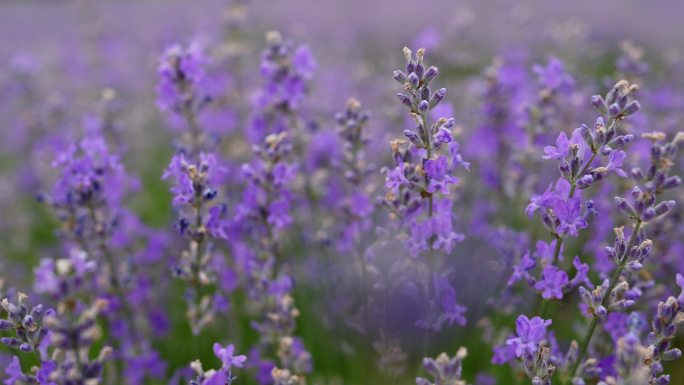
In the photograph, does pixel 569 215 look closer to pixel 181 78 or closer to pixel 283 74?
pixel 283 74

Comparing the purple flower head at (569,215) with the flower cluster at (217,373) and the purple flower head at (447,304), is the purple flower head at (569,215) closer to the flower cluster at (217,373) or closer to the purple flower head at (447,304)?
the purple flower head at (447,304)

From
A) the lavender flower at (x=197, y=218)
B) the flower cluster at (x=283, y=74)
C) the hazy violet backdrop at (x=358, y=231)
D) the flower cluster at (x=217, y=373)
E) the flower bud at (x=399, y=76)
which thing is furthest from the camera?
the flower cluster at (x=283, y=74)

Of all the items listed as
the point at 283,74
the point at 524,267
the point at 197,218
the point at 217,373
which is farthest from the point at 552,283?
the point at 283,74

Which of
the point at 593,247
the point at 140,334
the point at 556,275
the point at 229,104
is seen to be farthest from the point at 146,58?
the point at 556,275

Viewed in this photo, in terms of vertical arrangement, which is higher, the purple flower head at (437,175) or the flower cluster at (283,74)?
the flower cluster at (283,74)

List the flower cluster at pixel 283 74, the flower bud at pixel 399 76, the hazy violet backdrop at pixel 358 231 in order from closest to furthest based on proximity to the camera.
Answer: the hazy violet backdrop at pixel 358 231 < the flower bud at pixel 399 76 < the flower cluster at pixel 283 74

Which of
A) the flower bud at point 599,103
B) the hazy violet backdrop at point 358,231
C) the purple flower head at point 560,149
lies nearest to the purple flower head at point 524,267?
the hazy violet backdrop at point 358,231

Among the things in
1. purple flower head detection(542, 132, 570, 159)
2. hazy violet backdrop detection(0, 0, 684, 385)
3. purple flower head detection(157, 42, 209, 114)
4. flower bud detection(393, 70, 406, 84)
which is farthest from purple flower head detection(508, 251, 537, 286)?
purple flower head detection(157, 42, 209, 114)

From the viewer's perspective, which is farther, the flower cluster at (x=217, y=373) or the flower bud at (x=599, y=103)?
the flower bud at (x=599, y=103)
